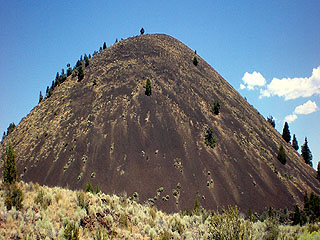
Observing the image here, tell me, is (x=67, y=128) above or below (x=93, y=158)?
above

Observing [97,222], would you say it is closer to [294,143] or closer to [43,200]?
[43,200]

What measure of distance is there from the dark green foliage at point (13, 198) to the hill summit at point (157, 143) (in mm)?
28013

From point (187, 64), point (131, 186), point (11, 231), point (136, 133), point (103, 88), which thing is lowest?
point (11, 231)

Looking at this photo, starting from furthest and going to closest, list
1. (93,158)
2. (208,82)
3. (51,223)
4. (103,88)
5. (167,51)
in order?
(167,51)
(208,82)
(103,88)
(93,158)
(51,223)

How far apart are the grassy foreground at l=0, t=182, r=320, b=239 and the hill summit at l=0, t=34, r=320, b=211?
24119mm

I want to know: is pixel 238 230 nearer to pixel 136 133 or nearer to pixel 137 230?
pixel 137 230

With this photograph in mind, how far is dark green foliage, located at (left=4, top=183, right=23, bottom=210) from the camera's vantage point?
10750mm

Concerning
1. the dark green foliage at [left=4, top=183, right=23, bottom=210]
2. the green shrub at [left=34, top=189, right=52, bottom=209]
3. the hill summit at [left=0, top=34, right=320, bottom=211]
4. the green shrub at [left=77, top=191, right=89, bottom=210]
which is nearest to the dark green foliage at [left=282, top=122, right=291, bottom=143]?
the hill summit at [left=0, top=34, right=320, bottom=211]

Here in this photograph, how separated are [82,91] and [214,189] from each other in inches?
1603

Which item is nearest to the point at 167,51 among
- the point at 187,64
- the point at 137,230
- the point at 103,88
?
the point at 187,64

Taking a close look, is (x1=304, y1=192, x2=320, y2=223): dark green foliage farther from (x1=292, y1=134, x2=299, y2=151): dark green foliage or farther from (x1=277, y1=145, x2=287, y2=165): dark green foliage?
(x1=292, y1=134, x2=299, y2=151): dark green foliage

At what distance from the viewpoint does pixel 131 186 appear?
4041 centimetres

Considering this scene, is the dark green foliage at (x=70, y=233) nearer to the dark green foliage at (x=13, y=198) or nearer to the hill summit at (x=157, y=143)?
the dark green foliage at (x=13, y=198)

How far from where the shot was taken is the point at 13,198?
438 inches
